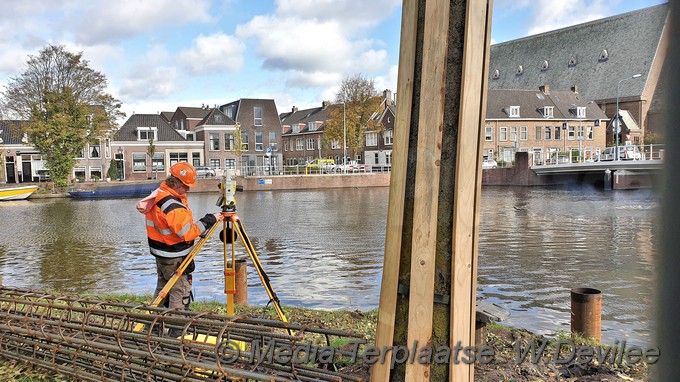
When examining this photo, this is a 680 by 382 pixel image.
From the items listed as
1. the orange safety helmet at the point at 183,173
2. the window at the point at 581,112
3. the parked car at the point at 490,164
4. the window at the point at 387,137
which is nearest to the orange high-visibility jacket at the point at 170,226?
the orange safety helmet at the point at 183,173

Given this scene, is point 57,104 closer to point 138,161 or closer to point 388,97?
point 138,161

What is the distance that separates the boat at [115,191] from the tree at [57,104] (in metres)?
3.05

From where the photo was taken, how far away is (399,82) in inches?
90.0

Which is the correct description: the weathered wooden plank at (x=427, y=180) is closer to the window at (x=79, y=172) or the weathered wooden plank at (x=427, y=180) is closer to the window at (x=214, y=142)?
the window at (x=79, y=172)

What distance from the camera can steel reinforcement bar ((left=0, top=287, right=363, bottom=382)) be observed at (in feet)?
8.75

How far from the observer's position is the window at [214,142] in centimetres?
5038

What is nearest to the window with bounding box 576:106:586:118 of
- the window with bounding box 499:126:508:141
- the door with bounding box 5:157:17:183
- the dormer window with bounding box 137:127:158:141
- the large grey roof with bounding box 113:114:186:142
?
the window with bounding box 499:126:508:141

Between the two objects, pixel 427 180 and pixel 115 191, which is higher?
→ pixel 427 180

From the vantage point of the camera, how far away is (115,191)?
1364 inches

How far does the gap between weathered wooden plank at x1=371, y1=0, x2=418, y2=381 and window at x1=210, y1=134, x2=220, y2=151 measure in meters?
49.7

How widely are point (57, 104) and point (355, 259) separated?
3103cm

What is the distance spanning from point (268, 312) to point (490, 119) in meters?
47.1

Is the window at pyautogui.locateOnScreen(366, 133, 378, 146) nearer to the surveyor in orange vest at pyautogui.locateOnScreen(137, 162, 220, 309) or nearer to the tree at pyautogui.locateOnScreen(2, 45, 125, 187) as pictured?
the tree at pyautogui.locateOnScreen(2, 45, 125, 187)

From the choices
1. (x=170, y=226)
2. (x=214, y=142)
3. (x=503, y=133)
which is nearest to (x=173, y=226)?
(x=170, y=226)
